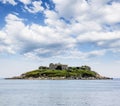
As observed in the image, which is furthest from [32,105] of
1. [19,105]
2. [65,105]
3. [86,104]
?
[86,104]

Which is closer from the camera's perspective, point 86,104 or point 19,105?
point 19,105

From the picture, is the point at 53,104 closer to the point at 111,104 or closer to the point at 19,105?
the point at 19,105

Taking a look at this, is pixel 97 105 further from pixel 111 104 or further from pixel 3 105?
pixel 3 105

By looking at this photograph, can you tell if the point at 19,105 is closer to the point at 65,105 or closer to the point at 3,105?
the point at 3,105

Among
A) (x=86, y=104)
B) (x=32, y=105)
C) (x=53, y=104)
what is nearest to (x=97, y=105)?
(x=86, y=104)

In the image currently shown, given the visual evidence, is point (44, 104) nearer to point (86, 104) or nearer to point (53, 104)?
point (53, 104)

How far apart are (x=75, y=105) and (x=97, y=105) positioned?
19.5 feet

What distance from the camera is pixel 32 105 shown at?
249 ft

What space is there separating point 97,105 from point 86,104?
14.5ft

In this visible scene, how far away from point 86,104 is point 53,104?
30.7 ft

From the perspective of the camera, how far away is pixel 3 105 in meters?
75.8

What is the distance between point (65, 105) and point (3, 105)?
16580 mm

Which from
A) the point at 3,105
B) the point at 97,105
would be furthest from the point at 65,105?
the point at 3,105

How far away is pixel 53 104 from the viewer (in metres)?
79.6
